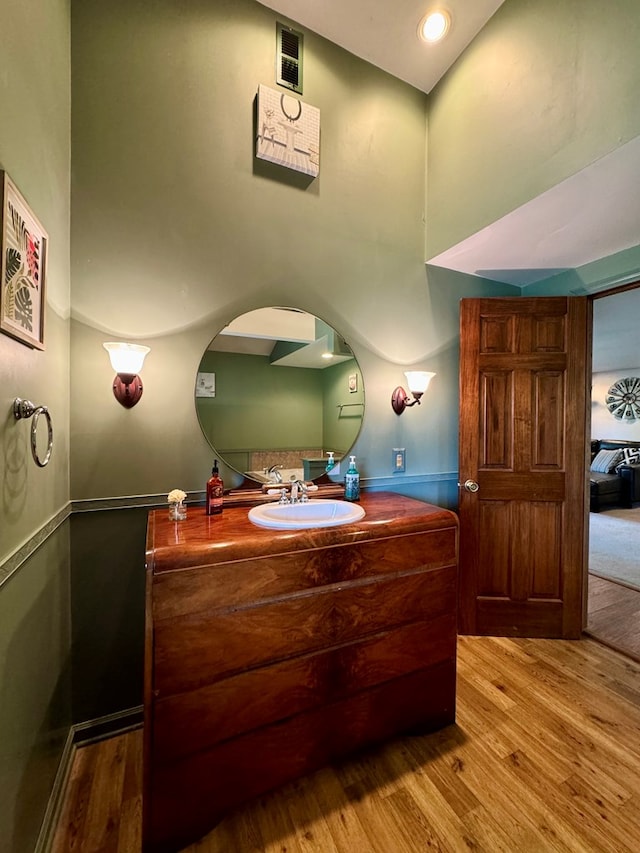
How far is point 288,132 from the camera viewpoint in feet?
5.90

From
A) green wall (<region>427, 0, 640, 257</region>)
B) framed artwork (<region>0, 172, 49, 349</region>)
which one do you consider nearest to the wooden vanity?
framed artwork (<region>0, 172, 49, 349</region>)

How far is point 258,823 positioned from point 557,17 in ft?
11.1

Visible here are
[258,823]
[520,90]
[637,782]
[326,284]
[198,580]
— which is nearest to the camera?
[198,580]

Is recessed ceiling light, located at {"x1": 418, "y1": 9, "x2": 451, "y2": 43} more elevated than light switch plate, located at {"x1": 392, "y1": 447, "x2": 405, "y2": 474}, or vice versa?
recessed ceiling light, located at {"x1": 418, "y1": 9, "x2": 451, "y2": 43}

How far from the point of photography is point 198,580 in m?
1.08

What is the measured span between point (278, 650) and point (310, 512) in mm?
585

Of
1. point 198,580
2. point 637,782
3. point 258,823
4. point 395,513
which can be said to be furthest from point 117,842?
point 637,782

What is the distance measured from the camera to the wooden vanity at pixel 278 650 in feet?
3.50

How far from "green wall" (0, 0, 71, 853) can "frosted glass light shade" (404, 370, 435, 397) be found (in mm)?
1703

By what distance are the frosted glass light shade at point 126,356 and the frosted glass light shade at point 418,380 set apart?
4.61 ft

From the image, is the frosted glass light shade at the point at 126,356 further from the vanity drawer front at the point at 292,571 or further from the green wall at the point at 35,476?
the vanity drawer front at the point at 292,571

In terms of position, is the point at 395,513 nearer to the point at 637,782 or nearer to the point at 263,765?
the point at 263,765

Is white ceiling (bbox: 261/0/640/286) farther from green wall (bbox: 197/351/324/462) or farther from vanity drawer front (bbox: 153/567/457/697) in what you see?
vanity drawer front (bbox: 153/567/457/697)

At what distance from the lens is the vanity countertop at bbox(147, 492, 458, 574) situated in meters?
1.08
